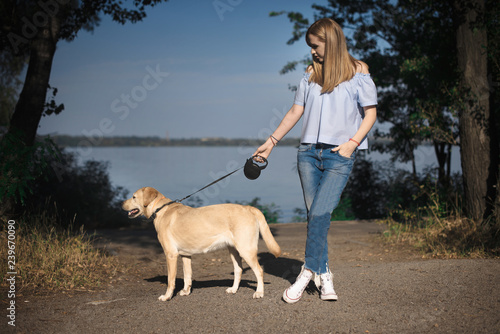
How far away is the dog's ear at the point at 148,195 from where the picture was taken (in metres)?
5.46

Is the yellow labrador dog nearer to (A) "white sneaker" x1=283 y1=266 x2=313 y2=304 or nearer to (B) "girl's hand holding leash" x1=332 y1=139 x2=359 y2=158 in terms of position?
(A) "white sneaker" x1=283 y1=266 x2=313 y2=304

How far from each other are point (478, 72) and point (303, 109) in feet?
18.2

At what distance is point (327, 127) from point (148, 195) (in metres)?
2.40

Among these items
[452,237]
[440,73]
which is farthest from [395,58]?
[452,237]

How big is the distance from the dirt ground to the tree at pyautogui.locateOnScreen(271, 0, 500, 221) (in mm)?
3082

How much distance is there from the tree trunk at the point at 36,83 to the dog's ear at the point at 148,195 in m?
3.88

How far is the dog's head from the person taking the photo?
5464 millimetres

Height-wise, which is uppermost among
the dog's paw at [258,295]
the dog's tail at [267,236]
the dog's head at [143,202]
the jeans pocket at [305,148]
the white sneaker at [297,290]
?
the jeans pocket at [305,148]

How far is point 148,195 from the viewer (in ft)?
18.0

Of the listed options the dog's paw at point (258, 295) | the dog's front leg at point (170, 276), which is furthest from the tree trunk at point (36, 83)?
the dog's paw at point (258, 295)

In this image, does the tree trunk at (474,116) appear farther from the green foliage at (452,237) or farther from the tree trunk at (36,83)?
the tree trunk at (36,83)

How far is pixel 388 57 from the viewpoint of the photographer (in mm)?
13977

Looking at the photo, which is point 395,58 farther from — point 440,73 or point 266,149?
point 266,149

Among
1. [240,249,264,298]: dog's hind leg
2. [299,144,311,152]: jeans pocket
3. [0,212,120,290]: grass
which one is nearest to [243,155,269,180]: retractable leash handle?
[299,144,311,152]: jeans pocket
